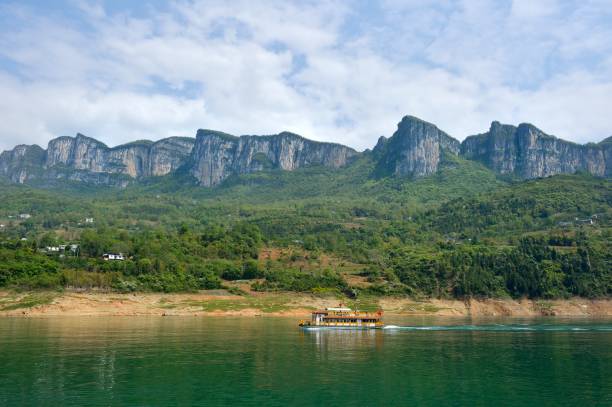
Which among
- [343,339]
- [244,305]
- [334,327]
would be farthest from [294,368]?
[244,305]

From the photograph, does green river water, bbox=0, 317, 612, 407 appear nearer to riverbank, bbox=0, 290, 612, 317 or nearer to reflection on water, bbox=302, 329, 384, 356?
reflection on water, bbox=302, 329, 384, 356

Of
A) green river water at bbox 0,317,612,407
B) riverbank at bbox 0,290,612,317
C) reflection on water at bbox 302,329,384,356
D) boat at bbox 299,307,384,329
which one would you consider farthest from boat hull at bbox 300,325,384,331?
riverbank at bbox 0,290,612,317

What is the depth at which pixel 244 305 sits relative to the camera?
121625 mm

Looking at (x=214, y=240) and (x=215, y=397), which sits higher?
(x=214, y=240)

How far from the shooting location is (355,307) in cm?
12775

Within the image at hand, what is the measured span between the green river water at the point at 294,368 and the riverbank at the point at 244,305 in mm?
28669

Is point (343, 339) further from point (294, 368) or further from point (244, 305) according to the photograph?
point (244, 305)

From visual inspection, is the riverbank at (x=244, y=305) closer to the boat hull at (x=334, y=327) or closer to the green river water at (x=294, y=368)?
the green river water at (x=294, y=368)

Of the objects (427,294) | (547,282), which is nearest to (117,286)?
(427,294)

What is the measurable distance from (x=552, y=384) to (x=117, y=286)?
96.8m

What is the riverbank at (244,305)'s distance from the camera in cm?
10912

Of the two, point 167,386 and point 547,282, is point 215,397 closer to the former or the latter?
point 167,386

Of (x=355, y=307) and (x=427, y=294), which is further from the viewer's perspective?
(x=427, y=294)

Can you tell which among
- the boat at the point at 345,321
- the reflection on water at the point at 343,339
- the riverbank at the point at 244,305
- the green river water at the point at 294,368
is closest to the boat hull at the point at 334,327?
the boat at the point at 345,321
